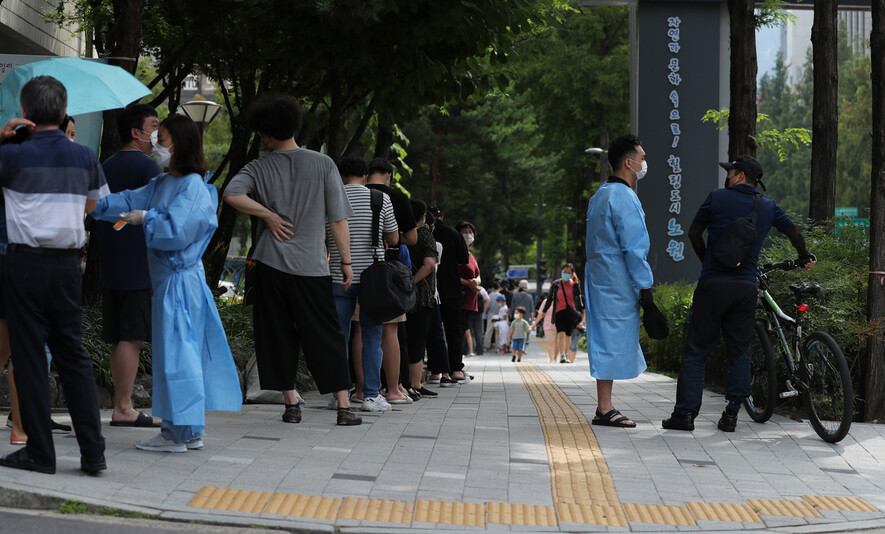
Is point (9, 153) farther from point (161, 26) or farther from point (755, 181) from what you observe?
point (161, 26)

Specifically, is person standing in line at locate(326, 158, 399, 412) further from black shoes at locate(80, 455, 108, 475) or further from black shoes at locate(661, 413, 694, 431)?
black shoes at locate(80, 455, 108, 475)

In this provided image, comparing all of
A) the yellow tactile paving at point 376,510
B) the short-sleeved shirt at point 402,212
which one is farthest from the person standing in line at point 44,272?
the short-sleeved shirt at point 402,212

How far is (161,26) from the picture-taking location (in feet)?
42.3

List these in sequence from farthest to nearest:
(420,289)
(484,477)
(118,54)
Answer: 1. (420,289)
2. (118,54)
3. (484,477)

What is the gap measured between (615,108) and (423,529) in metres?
27.0

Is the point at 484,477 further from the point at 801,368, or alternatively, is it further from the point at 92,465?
the point at 801,368

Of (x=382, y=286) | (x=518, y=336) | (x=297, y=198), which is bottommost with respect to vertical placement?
(x=518, y=336)

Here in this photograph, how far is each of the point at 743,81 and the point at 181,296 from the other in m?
8.25

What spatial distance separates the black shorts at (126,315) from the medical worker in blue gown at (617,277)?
2908mm

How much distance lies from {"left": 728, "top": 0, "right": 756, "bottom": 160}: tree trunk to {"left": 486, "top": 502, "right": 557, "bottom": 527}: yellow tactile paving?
801cm

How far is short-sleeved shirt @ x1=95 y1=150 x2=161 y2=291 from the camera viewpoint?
6.50 meters

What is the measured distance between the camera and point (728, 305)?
7.36m

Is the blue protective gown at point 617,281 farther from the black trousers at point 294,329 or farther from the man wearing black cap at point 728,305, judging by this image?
the black trousers at point 294,329

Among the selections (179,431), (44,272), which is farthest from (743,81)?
(44,272)
